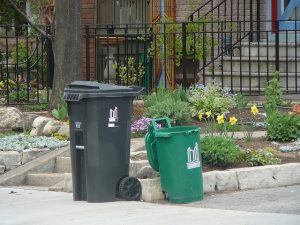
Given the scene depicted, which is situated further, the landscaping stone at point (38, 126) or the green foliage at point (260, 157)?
the landscaping stone at point (38, 126)

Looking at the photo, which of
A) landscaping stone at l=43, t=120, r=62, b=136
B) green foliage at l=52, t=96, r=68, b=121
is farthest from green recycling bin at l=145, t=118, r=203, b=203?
green foliage at l=52, t=96, r=68, b=121

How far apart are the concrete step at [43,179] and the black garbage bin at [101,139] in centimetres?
170

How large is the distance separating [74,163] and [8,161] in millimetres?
2454

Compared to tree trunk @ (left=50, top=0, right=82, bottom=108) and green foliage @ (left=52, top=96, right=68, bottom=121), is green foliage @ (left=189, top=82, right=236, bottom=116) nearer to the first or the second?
green foliage @ (left=52, top=96, right=68, bottom=121)

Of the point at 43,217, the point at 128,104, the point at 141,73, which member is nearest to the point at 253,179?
the point at 128,104

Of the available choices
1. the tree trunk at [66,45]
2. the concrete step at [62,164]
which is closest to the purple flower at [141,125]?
the concrete step at [62,164]

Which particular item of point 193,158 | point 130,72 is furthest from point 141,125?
point 130,72

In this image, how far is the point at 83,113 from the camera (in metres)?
8.62

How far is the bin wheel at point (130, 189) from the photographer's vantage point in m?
8.73

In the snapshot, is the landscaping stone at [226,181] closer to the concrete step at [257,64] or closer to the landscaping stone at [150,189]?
the landscaping stone at [150,189]

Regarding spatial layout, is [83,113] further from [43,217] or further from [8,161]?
[8,161]

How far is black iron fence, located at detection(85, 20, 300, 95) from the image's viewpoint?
15016mm

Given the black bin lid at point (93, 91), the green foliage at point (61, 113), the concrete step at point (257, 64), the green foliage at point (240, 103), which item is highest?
the concrete step at point (257, 64)

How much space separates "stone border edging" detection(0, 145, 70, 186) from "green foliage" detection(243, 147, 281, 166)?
2.51 m
